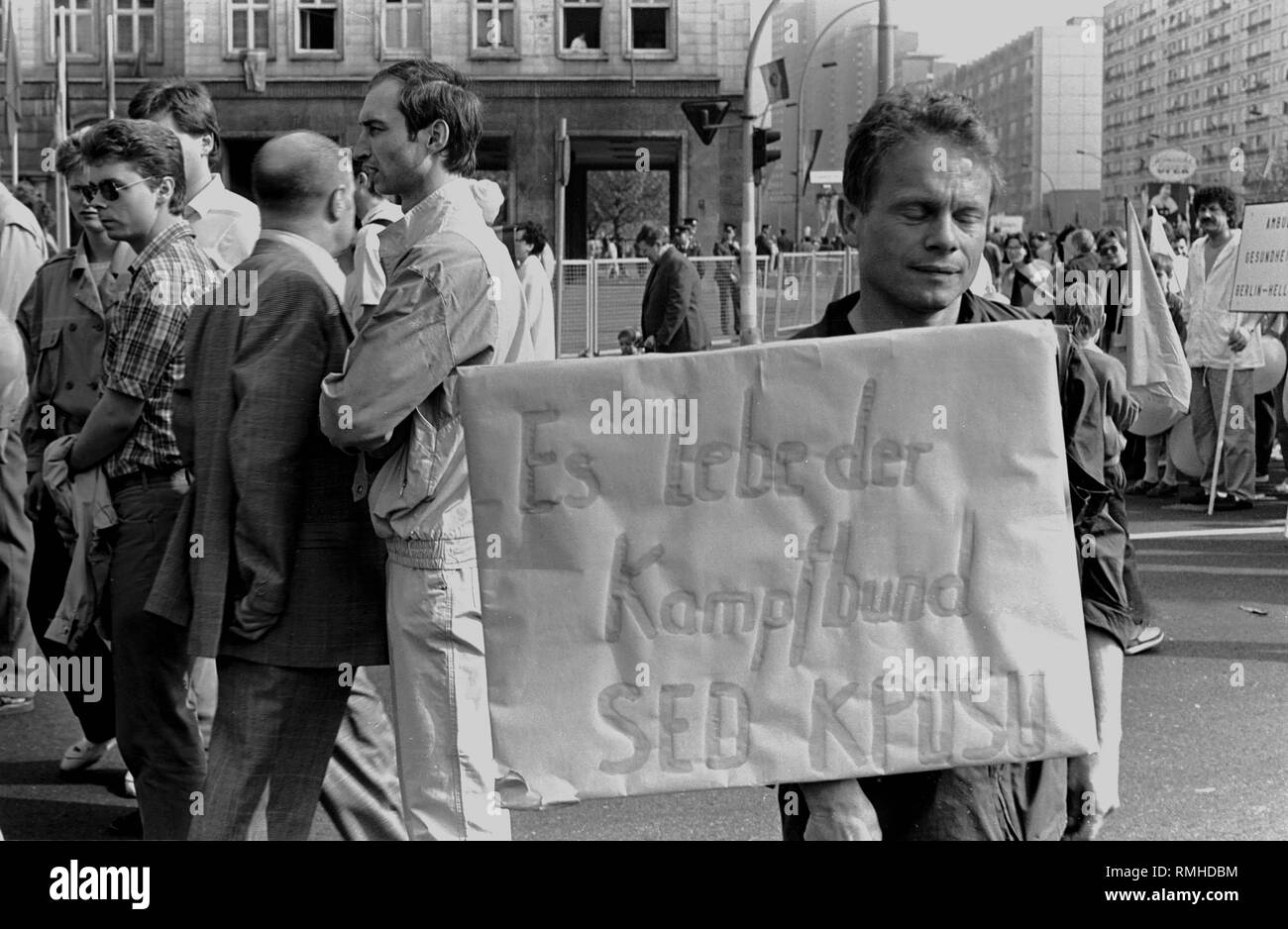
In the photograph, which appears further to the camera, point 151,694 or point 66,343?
point 66,343

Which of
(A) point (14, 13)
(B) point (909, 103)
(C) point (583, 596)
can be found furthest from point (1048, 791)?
(A) point (14, 13)

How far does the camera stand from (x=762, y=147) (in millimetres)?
20719

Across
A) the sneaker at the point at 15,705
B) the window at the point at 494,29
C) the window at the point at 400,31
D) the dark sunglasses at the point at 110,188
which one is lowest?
the sneaker at the point at 15,705

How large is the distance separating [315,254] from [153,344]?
0.70 meters

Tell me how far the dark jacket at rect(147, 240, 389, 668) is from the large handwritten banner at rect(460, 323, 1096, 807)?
3.97 feet

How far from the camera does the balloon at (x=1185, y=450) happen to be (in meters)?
12.7

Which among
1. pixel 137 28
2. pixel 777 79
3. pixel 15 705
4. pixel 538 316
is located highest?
pixel 777 79

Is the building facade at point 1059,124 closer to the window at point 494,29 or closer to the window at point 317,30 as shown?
the window at point 494,29

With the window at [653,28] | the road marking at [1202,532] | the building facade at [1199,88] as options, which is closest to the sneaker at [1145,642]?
the road marking at [1202,532]

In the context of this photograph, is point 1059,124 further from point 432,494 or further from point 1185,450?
point 432,494

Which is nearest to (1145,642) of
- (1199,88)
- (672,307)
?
(672,307)

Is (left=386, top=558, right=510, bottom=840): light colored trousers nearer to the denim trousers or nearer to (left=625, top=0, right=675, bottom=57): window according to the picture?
the denim trousers

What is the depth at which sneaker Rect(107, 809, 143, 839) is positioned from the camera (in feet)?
16.6
